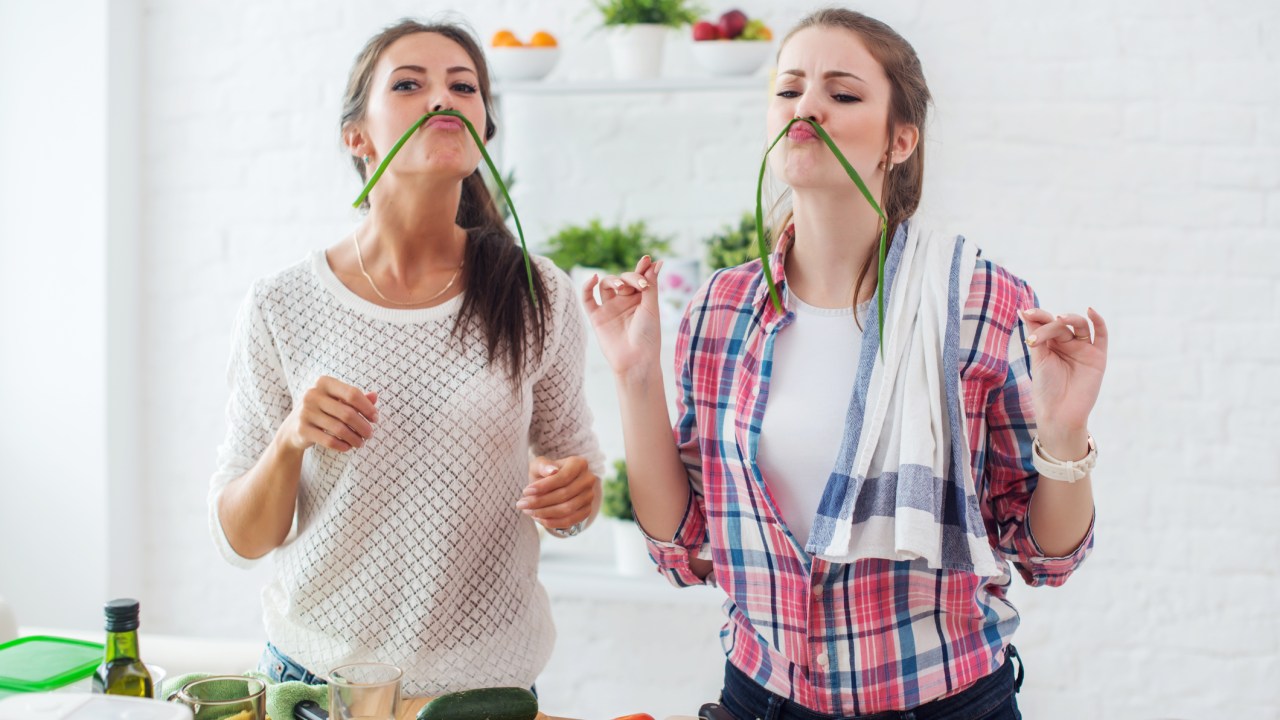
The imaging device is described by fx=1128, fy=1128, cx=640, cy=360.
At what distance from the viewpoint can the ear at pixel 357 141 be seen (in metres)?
1.72

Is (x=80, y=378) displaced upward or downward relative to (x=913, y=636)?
upward

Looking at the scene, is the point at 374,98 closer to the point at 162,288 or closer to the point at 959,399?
the point at 959,399

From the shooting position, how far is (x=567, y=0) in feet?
9.71

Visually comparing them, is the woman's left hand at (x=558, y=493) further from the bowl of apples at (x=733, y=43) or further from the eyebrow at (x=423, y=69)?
the bowl of apples at (x=733, y=43)

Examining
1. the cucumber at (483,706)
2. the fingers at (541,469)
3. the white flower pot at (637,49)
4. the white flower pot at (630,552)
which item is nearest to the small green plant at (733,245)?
the white flower pot at (637,49)

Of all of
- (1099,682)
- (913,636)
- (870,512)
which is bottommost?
(1099,682)

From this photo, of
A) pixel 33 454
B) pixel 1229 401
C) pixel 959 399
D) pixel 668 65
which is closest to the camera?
pixel 959 399

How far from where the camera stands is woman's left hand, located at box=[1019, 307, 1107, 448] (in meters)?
1.34

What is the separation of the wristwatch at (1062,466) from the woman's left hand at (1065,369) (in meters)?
0.02

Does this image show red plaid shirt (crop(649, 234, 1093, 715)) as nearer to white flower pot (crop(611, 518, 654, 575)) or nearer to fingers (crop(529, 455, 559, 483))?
fingers (crop(529, 455, 559, 483))

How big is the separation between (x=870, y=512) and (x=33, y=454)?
8.56 feet

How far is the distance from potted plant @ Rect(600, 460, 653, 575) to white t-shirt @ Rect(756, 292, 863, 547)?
1261mm

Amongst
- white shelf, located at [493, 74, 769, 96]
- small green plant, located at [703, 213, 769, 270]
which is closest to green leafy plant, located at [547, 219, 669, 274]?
small green plant, located at [703, 213, 769, 270]

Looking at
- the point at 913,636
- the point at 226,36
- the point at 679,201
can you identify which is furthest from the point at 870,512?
the point at 226,36
